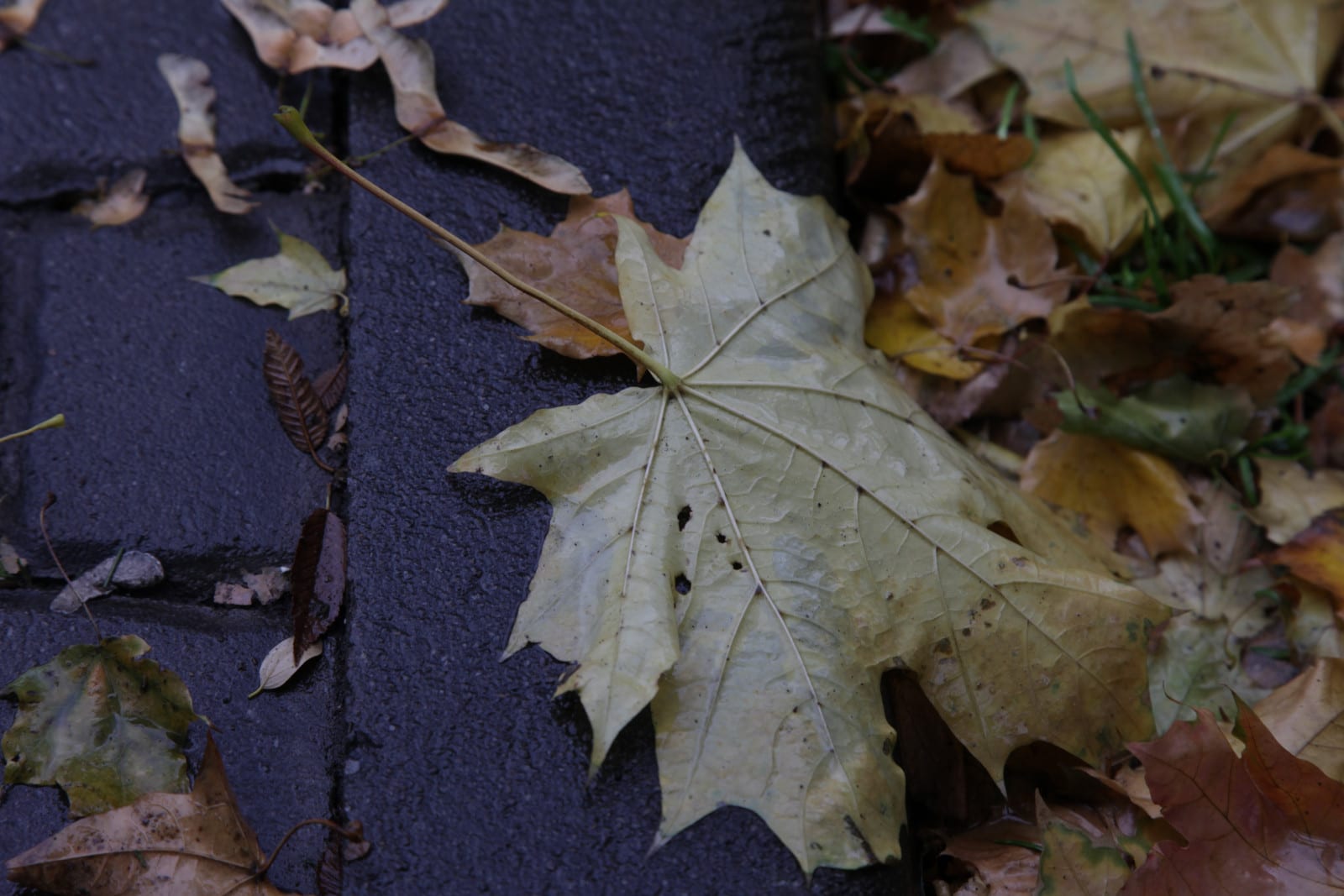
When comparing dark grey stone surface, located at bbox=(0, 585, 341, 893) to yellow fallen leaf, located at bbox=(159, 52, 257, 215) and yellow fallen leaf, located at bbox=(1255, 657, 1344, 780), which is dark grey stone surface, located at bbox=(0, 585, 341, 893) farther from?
yellow fallen leaf, located at bbox=(1255, 657, 1344, 780)

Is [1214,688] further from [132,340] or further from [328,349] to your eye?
[132,340]

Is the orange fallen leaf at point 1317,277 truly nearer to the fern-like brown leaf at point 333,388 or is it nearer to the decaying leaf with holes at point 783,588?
the decaying leaf with holes at point 783,588

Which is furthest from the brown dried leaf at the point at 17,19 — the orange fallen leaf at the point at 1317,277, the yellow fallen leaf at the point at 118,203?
the orange fallen leaf at the point at 1317,277

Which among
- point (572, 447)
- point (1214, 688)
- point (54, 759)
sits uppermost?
point (572, 447)

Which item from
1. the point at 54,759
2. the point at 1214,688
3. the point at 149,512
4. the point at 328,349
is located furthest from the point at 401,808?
the point at 1214,688

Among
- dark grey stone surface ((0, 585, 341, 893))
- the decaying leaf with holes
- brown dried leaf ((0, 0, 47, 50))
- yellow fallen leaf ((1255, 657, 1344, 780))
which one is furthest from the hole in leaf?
brown dried leaf ((0, 0, 47, 50))
